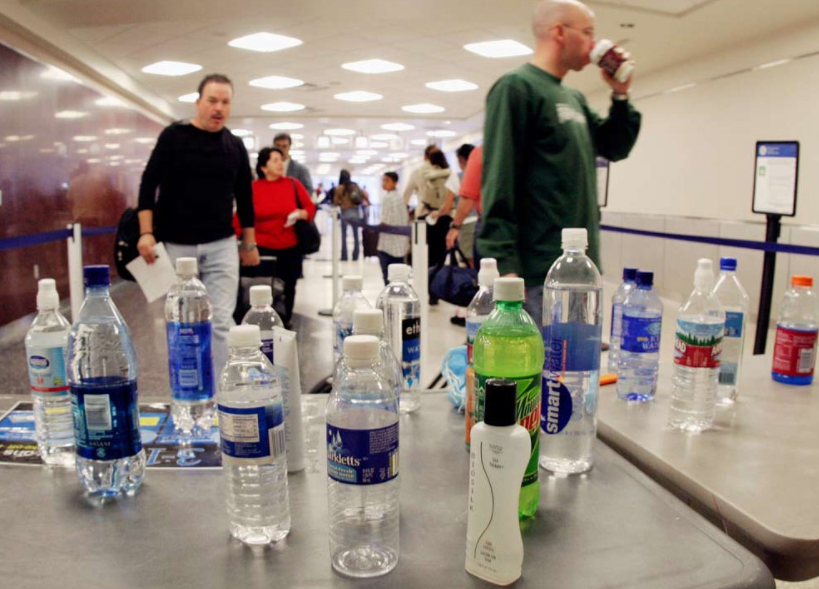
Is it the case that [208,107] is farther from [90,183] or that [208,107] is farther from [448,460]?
[90,183]

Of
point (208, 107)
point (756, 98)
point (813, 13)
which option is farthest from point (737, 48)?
point (208, 107)

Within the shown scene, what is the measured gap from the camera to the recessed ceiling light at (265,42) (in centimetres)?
679

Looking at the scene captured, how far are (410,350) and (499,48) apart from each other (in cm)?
662

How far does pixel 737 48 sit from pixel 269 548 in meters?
7.36

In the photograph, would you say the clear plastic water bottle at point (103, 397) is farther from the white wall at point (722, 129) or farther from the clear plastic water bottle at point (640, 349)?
the white wall at point (722, 129)

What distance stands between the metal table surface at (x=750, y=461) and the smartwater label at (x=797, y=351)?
46 mm

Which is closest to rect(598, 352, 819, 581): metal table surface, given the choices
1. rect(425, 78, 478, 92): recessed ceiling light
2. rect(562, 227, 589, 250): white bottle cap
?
rect(562, 227, 589, 250): white bottle cap

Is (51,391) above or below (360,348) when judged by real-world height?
below

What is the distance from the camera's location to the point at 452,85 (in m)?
9.44

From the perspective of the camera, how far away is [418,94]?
400 inches

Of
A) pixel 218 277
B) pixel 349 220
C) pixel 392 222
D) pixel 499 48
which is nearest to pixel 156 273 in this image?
pixel 218 277

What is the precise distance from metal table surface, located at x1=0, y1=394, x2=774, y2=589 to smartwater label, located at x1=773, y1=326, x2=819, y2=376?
751 mm

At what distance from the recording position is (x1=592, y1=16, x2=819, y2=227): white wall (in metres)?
5.78

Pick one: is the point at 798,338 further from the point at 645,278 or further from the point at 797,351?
the point at 645,278
